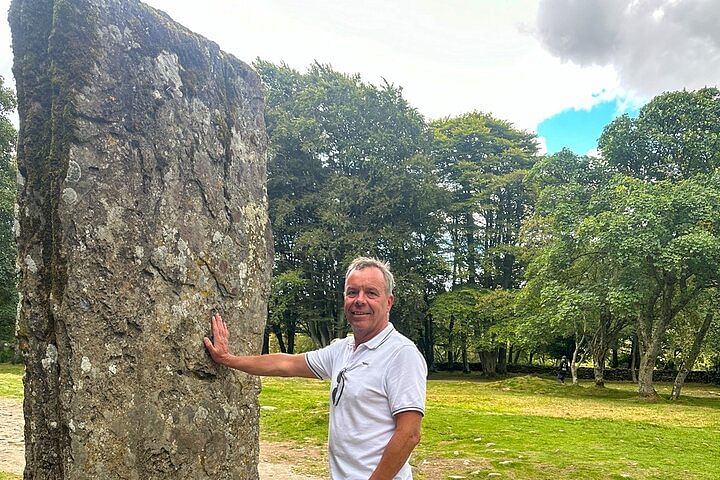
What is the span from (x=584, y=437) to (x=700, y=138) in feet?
54.9

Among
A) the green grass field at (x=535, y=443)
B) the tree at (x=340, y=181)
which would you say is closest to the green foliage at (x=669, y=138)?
the green grass field at (x=535, y=443)

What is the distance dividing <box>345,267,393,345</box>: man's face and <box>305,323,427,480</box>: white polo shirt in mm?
96

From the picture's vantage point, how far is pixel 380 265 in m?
3.54

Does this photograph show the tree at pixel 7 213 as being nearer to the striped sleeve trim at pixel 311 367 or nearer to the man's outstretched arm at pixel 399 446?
the striped sleeve trim at pixel 311 367

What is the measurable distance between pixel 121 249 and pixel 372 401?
1.75 m

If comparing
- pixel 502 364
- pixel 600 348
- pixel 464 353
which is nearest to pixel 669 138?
pixel 600 348

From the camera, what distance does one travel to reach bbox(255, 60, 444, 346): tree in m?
31.6

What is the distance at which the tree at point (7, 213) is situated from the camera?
1104 inches

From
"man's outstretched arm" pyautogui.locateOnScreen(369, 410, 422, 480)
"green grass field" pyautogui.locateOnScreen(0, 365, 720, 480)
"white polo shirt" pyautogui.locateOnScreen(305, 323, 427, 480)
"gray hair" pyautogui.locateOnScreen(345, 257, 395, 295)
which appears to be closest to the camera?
"man's outstretched arm" pyautogui.locateOnScreen(369, 410, 422, 480)

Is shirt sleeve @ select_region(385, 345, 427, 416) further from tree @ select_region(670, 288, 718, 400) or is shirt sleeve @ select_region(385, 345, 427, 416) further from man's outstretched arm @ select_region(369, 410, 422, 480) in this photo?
tree @ select_region(670, 288, 718, 400)

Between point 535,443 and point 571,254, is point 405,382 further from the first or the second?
point 571,254

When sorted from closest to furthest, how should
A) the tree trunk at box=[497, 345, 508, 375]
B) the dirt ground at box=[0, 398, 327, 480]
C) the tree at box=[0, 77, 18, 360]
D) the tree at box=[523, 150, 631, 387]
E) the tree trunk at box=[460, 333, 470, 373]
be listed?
the dirt ground at box=[0, 398, 327, 480], the tree at box=[523, 150, 631, 387], the tree at box=[0, 77, 18, 360], the tree trunk at box=[460, 333, 470, 373], the tree trunk at box=[497, 345, 508, 375]

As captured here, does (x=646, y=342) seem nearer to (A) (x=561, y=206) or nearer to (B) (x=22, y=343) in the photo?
(A) (x=561, y=206)

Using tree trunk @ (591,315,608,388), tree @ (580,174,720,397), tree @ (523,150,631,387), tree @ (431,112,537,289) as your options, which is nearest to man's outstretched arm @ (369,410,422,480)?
tree @ (580,174,720,397)
